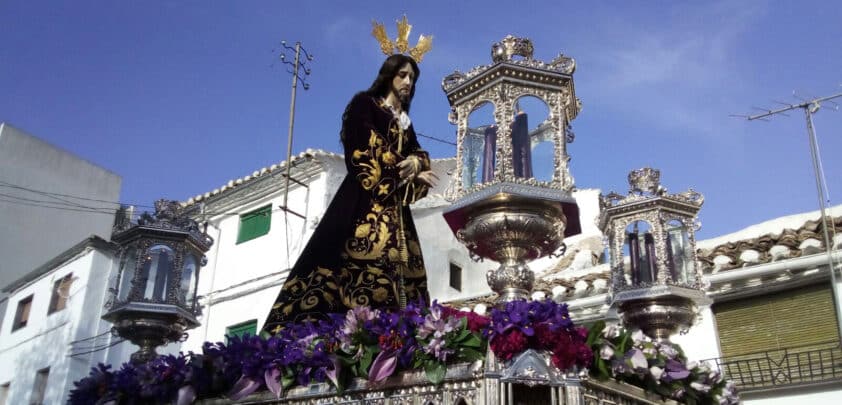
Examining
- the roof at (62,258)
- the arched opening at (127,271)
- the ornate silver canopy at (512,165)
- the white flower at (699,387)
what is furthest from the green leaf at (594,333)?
the roof at (62,258)

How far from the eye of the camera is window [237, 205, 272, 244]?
739 inches

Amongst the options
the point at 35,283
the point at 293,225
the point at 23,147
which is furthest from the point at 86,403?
the point at 23,147

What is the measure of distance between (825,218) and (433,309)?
8.30 metres

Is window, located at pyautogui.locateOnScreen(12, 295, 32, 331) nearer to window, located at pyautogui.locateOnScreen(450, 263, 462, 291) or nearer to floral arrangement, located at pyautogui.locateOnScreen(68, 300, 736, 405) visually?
window, located at pyautogui.locateOnScreen(450, 263, 462, 291)

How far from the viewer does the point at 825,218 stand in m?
10.4

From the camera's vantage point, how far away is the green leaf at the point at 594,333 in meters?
3.72

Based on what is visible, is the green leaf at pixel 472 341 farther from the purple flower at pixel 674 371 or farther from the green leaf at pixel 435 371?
the purple flower at pixel 674 371

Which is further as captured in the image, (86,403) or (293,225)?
(293,225)

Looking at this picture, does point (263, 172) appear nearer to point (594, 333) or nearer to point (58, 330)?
point (58, 330)

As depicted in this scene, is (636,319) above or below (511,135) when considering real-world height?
below

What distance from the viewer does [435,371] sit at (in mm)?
3676

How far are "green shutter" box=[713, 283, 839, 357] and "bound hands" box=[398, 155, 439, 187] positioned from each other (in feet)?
24.3

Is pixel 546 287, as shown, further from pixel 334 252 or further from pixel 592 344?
pixel 592 344

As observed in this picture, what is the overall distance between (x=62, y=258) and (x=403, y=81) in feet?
55.3
